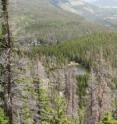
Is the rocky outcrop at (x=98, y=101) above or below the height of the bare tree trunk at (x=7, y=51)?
below

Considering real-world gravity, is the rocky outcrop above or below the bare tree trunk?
below

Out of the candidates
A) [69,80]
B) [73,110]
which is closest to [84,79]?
[69,80]

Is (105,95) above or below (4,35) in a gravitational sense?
below

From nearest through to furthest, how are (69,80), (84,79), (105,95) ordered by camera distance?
(105,95)
(69,80)
(84,79)

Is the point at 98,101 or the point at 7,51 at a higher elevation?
the point at 7,51

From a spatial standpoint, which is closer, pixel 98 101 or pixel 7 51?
pixel 7 51

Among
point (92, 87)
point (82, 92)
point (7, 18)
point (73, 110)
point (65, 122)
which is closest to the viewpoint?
point (7, 18)

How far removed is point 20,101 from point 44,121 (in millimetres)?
46918

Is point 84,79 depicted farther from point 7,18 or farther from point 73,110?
point 7,18

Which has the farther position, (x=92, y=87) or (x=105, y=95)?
(x=92, y=87)

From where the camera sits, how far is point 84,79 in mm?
166125

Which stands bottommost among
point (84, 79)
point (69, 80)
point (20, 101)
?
point (84, 79)

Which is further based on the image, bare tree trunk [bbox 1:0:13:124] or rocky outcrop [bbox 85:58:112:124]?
rocky outcrop [bbox 85:58:112:124]

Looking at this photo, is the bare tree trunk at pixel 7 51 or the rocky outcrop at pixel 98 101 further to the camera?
the rocky outcrop at pixel 98 101
